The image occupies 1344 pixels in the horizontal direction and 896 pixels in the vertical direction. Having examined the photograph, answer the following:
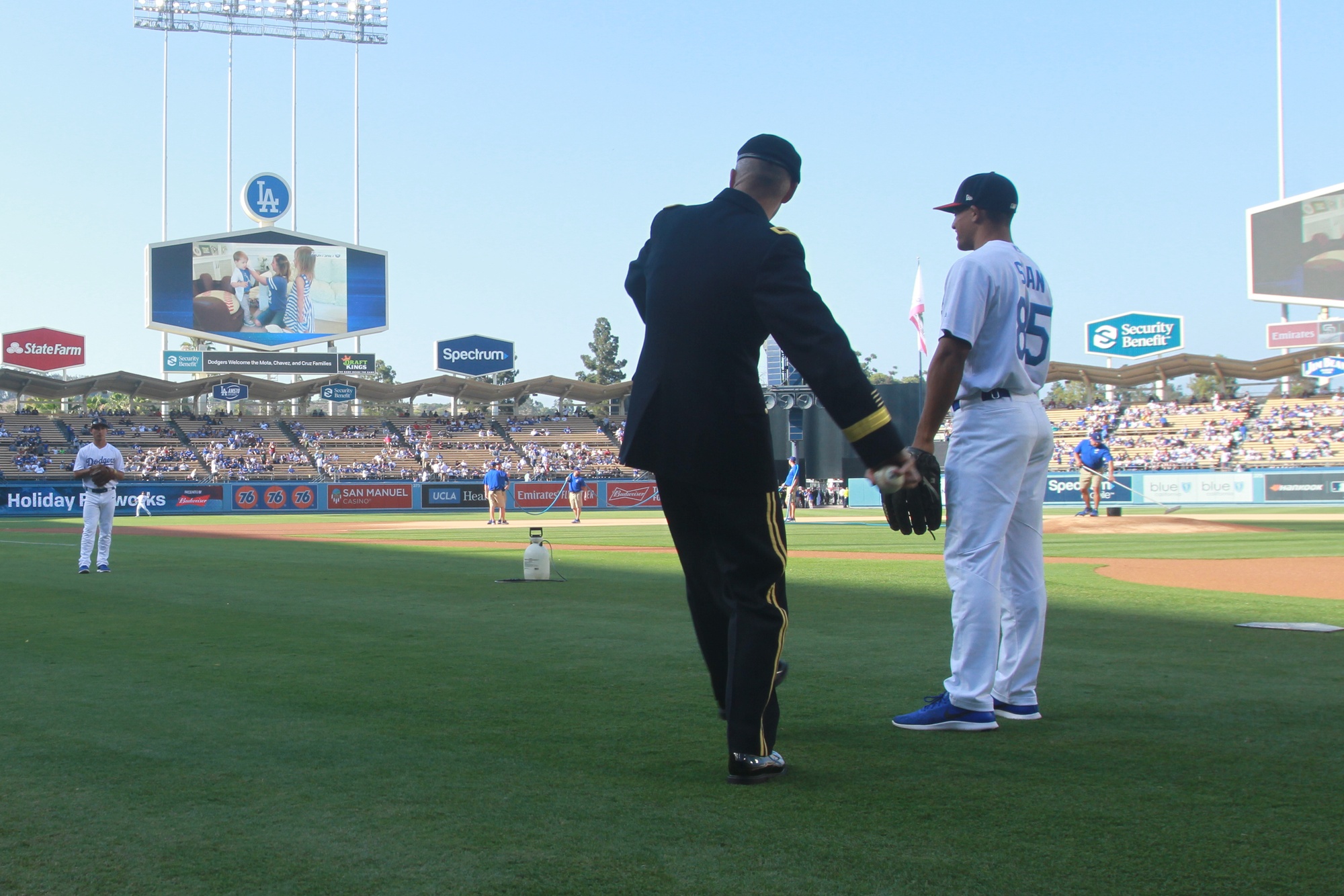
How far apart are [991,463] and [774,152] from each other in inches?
55.0

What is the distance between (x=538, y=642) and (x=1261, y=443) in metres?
50.7

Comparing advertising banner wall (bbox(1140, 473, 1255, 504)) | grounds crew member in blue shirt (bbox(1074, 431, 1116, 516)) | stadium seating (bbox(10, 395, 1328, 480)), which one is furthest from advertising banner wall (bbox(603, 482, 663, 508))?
grounds crew member in blue shirt (bbox(1074, 431, 1116, 516))

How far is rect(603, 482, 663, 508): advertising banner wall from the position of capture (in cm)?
4688

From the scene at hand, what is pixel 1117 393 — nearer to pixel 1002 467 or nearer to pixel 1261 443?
pixel 1261 443

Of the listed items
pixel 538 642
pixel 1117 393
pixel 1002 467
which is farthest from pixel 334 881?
pixel 1117 393

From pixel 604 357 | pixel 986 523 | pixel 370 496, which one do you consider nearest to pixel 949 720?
pixel 986 523

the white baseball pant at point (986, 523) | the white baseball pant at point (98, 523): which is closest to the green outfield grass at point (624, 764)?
the white baseball pant at point (986, 523)

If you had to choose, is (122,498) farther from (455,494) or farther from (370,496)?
(455,494)

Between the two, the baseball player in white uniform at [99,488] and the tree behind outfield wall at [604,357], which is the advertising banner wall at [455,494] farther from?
the tree behind outfield wall at [604,357]

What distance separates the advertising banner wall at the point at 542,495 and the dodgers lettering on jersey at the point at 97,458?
108 ft

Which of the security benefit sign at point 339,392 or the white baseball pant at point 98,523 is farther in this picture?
the security benefit sign at point 339,392

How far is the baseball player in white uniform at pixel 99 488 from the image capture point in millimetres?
12352

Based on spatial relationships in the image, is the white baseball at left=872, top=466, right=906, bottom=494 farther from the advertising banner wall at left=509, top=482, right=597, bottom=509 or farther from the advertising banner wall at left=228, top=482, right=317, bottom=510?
the advertising banner wall at left=228, top=482, right=317, bottom=510

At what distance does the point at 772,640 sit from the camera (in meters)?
3.53
